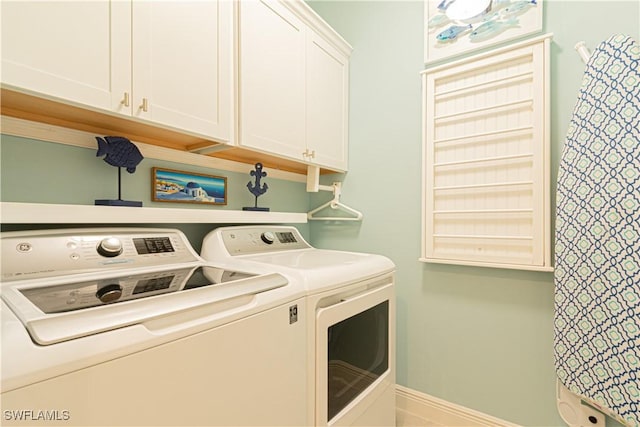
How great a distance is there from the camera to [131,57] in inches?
40.6

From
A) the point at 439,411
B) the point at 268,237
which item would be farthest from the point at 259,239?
the point at 439,411

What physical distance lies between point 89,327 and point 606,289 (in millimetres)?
1710

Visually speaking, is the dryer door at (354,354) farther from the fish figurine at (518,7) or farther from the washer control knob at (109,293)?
the fish figurine at (518,7)

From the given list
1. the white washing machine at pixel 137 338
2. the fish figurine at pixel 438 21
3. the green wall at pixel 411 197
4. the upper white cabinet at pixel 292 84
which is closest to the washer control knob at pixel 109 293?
the white washing machine at pixel 137 338

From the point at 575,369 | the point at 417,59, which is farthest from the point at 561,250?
the point at 417,59

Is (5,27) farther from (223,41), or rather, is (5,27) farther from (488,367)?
(488,367)

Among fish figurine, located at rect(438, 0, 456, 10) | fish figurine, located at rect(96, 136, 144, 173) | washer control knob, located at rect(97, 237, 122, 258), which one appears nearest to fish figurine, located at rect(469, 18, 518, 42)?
fish figurine, located at rect(438, 0, 456, 10)

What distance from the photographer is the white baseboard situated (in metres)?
1.65

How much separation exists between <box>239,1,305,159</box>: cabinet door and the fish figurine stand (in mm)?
445

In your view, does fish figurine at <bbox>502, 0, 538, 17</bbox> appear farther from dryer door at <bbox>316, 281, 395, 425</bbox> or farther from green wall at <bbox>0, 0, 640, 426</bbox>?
dryer door at <bbox>316, 281, 395, 425</bbox>

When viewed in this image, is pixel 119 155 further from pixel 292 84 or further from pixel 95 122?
pixel 292 84

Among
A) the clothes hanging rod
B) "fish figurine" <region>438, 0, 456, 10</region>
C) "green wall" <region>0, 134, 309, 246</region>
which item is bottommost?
"green wall" <region>0, 134, 309, 246</region>

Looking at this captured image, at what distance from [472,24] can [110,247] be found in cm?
205

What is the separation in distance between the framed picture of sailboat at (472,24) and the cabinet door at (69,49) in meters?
1.56
